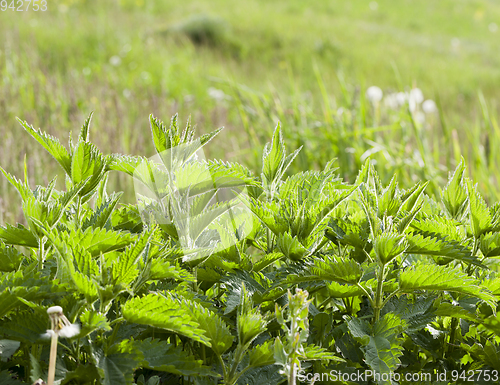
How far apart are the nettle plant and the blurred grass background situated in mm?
1075

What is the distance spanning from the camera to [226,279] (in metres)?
0.81

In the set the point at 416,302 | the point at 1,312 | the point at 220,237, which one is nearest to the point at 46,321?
the point at 1,312

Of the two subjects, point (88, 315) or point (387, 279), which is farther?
point (387, 279)

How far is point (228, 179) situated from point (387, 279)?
0.38 metres

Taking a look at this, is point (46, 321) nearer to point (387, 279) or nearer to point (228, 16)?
point (387, 279)

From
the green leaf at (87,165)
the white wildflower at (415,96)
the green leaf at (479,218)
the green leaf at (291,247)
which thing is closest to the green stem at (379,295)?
the green leaf at (291,247)

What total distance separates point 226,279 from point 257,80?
707 cm

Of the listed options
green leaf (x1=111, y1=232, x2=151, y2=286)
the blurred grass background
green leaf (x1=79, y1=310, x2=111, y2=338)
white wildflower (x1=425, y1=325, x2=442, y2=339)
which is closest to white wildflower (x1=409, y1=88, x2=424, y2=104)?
the blurred grass background

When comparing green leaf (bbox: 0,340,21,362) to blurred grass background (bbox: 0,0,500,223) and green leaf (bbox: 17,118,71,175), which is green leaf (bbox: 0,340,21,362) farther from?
blurred grass background (bbox: 0,0,500,223)

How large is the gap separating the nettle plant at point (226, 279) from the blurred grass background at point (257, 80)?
1075mm

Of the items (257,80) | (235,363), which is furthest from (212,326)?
(257,80)

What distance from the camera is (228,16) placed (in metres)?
12.3

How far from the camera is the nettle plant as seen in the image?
0.66 metres

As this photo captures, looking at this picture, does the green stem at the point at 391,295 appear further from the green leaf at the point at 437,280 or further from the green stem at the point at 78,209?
the green stem at the point at 78,209
